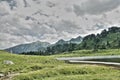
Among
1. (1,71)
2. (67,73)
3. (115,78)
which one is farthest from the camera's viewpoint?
(1,71)

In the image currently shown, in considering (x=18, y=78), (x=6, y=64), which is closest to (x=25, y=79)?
(x=18, y=78)

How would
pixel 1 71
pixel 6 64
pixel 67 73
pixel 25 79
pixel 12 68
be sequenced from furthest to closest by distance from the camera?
pixel 6 64
pixel 12 68
pixel 1 71
pixel 67 73
pixel 25 79

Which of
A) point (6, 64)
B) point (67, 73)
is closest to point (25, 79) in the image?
point (67, 73)

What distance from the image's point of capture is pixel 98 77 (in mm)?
59406

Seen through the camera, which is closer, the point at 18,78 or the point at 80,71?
the point at 18,78

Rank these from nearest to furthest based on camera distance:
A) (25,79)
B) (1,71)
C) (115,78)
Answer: (115,78)
(25,79)
(1,71)

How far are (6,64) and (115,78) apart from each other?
2124 inches

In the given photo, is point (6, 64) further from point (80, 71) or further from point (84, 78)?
point (84, 78)

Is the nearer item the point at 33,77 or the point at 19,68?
the point at 33,77

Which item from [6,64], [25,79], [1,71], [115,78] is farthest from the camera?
[6,64]

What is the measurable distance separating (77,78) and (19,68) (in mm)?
38055

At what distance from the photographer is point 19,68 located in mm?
93375

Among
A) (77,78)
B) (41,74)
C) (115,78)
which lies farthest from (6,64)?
(115,78)

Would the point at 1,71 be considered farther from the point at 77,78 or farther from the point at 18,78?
the point at 77,78
